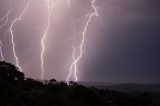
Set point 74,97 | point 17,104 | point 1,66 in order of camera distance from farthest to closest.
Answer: point 1,66 < point 74,97 < point 17,104

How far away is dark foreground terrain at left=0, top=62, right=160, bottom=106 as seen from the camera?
27.4 meters

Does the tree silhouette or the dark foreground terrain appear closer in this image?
the dark foreground terrain

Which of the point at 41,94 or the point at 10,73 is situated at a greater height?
the point at 10,73

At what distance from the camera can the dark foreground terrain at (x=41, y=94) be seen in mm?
27422

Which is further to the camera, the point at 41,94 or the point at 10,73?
the point at 10,73

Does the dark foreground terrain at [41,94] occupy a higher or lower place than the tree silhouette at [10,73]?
lower

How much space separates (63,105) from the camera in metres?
28.0

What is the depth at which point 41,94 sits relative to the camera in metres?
29.5

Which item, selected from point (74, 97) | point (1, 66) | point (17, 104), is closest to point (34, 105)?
point (17, 104)

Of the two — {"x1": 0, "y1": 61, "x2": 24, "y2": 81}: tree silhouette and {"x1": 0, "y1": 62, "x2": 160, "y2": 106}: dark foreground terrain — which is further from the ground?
{"x1": 0, "y1": 61, "x2": 24, "y2": 81}: tree silhouette

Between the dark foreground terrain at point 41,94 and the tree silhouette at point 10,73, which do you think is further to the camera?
the tree silhouette at point 10,73

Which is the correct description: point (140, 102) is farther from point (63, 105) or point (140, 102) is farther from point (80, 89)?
point (63, 105)

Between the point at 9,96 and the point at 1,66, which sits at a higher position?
the point at 1,66

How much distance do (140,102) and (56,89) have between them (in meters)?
6.34
